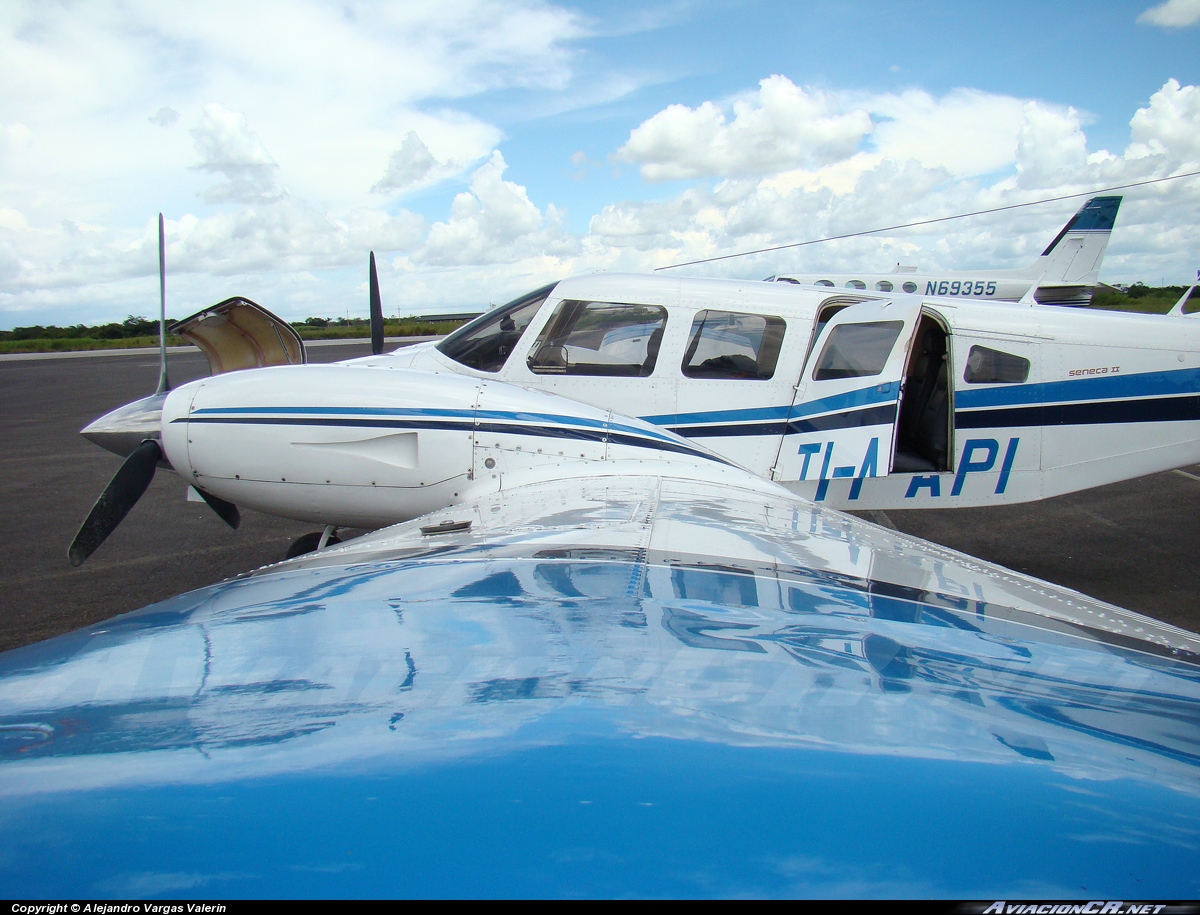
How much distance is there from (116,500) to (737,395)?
4494 millimetres

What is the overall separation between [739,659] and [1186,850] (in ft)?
2.45

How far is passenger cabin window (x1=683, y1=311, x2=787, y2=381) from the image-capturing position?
5703 mm

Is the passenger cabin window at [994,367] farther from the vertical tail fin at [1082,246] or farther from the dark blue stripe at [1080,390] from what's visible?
the vertical tail fin at [1082,246]

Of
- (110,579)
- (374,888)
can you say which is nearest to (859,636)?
(374,888)

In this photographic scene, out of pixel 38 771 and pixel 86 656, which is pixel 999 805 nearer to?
pixel 38 771

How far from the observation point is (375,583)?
2.28 m

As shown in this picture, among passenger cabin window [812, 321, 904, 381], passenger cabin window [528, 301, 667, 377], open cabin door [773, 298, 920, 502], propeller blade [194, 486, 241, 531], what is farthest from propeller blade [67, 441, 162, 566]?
passenger cabin window [812, 321, 904, 381]

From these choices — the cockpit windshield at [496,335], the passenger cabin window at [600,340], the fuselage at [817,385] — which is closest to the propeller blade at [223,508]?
the fuselage at [817,385]

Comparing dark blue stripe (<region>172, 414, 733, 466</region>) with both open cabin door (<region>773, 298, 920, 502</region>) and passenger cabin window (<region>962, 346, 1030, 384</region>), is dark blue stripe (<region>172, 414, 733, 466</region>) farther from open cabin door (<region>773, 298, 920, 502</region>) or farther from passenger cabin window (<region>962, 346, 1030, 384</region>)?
passenger cabin window (<region>962, 346, 1030, 384</region>)

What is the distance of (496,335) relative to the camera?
5844 millimetres

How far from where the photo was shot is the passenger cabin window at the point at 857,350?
17.9 ft

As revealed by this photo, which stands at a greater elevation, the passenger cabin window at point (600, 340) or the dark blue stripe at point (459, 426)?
the passenger cabin window at point (600, 340)

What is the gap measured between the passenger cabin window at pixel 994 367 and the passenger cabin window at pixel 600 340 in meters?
2.66

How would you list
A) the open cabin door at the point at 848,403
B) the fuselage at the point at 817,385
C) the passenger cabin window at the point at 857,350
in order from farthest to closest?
the passenger cabin window at the point at 857,350, the open cabin door at the point at 848,403, the fuselage at the point at 817,385
